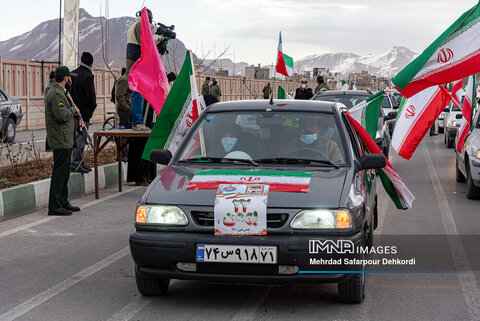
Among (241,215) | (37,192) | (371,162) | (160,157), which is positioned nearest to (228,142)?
(160,157)

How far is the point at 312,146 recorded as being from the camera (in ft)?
21.9

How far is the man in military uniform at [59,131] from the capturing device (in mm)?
10188

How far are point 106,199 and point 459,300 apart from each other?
7029 millimetres

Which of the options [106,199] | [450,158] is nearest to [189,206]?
[106,199]

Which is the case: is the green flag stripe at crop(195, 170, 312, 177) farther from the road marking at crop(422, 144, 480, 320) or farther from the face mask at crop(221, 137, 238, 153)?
the road marking at crop(422, 144, 480, 320)

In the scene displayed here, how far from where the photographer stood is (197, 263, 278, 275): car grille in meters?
5.53

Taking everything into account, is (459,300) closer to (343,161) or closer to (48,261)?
(343,161)

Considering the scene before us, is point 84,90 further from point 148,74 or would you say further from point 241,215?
point 241,215

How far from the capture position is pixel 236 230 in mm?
5508

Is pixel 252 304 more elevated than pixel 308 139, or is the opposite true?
pixel 308 139

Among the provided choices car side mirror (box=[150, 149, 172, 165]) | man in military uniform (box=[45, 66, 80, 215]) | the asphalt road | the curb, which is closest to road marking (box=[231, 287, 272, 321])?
the asphalt road

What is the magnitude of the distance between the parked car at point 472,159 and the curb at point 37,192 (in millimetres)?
5825

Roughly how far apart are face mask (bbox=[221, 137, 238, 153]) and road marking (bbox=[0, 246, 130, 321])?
5.43ft

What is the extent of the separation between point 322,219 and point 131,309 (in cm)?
154
